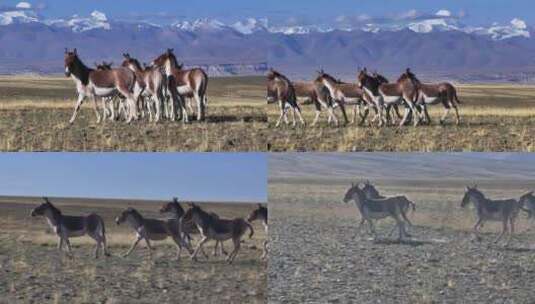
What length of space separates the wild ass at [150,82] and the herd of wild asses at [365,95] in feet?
7.60

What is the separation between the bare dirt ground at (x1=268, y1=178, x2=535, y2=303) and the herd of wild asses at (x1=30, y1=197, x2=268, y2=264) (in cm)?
66

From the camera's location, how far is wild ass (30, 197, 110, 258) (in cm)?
1620

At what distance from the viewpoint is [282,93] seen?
757 inches

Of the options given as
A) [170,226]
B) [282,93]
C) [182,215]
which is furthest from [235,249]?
[282,93]

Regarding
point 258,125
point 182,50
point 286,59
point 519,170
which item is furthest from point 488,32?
point 286,59

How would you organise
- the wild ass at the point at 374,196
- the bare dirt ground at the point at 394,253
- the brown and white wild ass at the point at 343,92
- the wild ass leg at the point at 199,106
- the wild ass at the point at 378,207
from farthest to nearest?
the brown and white wild ass at the point at 343,92, the wild ass leg at the point at 199,106, the wild ass at the point at 374,196, the wild ass at the point at 378,207, the bare dirt ground at the point at 394,253

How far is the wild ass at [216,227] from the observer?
16.3 m

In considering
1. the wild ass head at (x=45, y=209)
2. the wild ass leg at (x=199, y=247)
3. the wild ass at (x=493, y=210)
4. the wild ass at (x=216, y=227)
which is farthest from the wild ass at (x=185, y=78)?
the wild ass at (x=493, y=210)

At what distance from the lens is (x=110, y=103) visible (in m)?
17.9

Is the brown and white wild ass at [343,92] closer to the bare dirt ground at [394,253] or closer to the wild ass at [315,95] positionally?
the wild ass at [315,95]

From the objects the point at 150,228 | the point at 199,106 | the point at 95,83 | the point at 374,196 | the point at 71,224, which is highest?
the point at 95,83

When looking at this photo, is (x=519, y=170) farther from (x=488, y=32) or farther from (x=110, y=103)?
(x=110, y=103)

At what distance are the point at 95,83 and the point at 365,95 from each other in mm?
6213

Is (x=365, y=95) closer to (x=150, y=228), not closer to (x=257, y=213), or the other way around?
(x=257, y=213)
